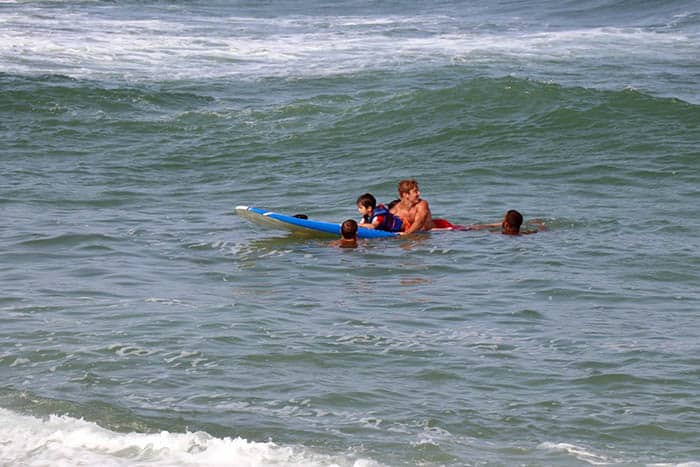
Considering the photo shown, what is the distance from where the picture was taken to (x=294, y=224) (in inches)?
551

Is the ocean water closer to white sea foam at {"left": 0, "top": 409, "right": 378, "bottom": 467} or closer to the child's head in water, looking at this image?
white sea foam at {"left": 0, "top": 409, "right": 378, "bottom": 467}

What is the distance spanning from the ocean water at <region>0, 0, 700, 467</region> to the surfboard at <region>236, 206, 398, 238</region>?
16 cm

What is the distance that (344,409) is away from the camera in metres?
8.13

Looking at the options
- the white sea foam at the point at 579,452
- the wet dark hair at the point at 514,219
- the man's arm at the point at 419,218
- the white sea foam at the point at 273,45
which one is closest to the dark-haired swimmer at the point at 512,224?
the wet dark hair at the point at 514,219

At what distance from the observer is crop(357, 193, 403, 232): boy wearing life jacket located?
14.4m

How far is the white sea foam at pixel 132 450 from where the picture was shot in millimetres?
7145

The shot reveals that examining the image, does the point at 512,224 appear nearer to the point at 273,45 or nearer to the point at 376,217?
the point at 376,217

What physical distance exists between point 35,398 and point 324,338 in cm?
248

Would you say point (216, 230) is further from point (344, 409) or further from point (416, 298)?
point (344, 409)

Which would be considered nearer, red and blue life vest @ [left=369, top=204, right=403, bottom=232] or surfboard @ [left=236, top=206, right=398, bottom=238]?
surfboard @ [left=236, top=206, right=398, bottom=238]

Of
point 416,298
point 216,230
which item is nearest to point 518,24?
point 216,230

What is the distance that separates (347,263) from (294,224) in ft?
4.10

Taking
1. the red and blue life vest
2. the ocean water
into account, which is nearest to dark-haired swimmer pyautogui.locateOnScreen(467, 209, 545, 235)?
the ocean water

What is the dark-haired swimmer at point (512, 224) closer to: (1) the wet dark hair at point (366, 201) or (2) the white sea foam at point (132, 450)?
(1) the wet dark hair at point (366, 201)
